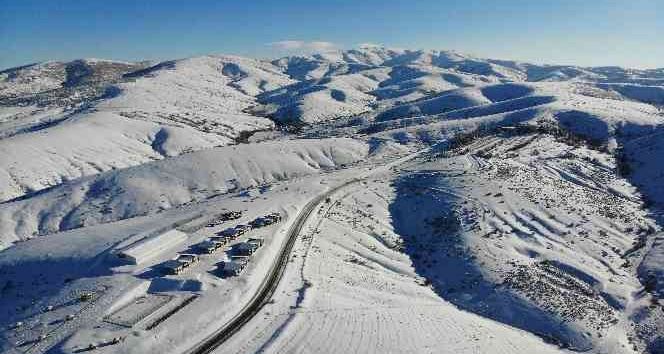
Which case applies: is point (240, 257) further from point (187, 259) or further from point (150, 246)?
point (150, 246)

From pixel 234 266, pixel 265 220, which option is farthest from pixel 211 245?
pixel 265 220

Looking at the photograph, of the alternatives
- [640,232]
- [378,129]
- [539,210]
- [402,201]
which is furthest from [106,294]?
[378,129]

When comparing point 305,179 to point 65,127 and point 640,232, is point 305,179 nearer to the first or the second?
point 640,232

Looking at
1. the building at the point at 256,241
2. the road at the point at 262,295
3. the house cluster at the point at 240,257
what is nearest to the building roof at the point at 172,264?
the house cluster at the point at 240,257

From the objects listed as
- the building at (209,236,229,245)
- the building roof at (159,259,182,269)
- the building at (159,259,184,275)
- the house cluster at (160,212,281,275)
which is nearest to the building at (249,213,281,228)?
the house cluster at (160,212,281,275)

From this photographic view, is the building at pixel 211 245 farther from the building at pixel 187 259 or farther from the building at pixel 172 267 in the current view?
the building at pixel 172 267
